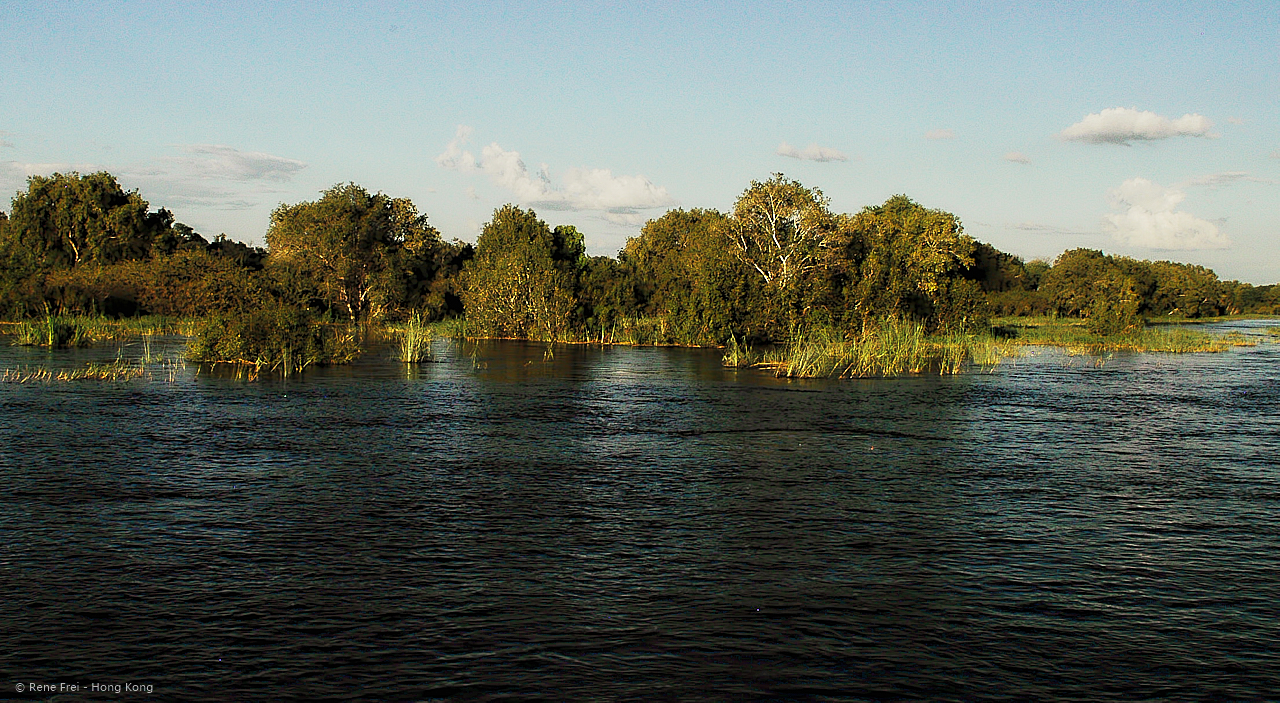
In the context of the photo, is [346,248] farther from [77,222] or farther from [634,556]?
[634,556]

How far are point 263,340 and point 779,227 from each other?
110ft

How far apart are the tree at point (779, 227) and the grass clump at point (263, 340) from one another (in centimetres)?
2876

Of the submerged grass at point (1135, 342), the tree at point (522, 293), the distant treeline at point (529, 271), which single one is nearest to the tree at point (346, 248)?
the distant treeline at point (529, 271)

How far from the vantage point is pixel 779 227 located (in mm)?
60031

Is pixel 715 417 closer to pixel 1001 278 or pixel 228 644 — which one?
pixel 228 644

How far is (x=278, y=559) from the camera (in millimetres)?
10641

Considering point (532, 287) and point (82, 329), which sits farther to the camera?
point (532, 287)

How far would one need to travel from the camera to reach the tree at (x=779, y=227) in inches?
2291

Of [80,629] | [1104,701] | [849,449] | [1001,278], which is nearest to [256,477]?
[80,629]

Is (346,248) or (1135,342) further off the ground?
(346,248)

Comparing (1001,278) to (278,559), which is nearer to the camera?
(278,559)

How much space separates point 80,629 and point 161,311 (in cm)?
6442

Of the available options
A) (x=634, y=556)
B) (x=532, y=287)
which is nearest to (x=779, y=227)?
(x=532, y=287)

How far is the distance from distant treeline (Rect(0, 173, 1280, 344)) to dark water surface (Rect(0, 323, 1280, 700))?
21175mm
